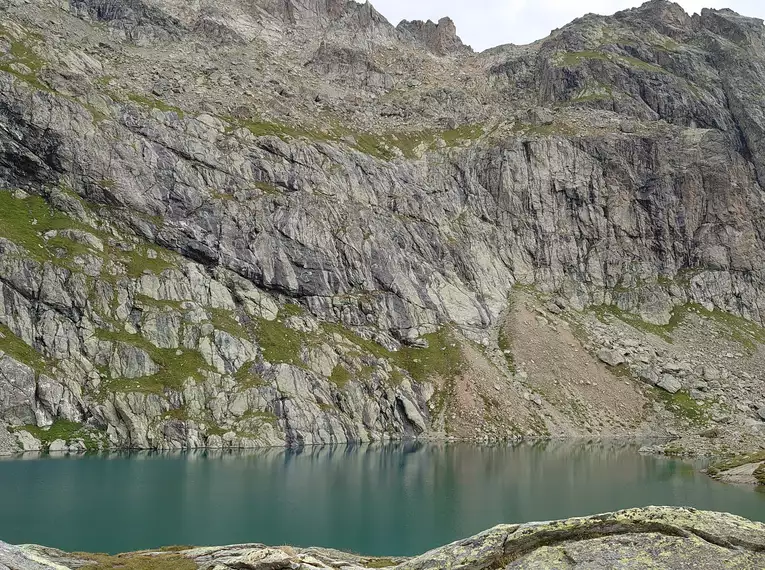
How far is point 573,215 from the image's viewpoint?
19475 centimetres

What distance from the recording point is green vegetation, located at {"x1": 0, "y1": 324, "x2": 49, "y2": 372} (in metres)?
100

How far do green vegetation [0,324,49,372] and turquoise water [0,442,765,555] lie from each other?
71.5 feet

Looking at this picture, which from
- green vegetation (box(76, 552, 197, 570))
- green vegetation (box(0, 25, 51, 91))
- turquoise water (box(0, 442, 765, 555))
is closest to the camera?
green vegetation (box(76, 552, 197, 570))

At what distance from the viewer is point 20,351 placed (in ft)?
337

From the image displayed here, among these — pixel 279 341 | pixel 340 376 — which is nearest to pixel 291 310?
pixel 279 341

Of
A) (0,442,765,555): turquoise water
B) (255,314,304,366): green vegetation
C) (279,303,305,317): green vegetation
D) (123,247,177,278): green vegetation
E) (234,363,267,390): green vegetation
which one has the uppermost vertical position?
(123,247,177,278): green vegetation

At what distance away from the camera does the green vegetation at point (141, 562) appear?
2884cm

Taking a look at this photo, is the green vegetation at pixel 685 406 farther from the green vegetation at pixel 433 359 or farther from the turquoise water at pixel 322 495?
the green vegetation at pixel 433 359

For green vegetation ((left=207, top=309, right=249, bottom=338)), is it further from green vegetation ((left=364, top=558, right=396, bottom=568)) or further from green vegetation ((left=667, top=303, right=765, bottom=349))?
green vegetation ((left=667, top=303, right=765, bottom=349))

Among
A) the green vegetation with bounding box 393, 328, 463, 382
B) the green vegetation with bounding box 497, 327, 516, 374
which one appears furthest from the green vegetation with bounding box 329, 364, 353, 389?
the green vegetation with bounding box 497, 327, 516, 374

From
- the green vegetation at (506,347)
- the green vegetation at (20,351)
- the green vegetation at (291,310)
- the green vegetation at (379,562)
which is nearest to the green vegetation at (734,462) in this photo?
the green vegetation at (506,347)

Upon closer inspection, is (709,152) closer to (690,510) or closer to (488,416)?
(488,416)

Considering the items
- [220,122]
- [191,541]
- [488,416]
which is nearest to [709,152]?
[488,416]

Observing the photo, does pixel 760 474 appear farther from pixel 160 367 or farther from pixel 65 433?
pixel 65 433
